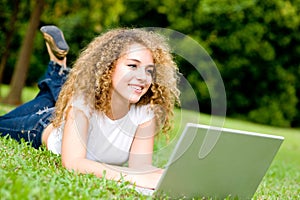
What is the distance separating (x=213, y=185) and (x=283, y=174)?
2.85m

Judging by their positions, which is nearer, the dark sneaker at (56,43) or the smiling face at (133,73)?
the smiling face at (133,73)

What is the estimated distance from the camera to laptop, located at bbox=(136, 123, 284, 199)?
7.45 feet

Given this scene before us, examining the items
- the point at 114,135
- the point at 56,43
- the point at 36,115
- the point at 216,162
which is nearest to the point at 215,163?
the point at 216,162

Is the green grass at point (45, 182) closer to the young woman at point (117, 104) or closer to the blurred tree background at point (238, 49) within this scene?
the young woman at point (117, 104)

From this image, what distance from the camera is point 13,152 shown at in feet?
10.5

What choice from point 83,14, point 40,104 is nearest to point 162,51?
point 40,104

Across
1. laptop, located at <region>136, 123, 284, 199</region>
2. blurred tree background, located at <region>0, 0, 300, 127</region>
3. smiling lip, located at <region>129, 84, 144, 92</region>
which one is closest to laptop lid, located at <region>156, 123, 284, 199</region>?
laptop, located at <region>136, 123, 284, 199</region>

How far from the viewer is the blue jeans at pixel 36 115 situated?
12.1 feet

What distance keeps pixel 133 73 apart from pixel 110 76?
197mm

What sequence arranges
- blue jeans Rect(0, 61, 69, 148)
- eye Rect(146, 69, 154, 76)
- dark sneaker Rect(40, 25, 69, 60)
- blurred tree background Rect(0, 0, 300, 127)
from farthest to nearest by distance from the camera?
blurred tree background Rect(0, 0, 300, 127)
dark sneaker Rect(40, 25, 69, 60)
blue jeans Rect(0, 61, 69, 148)
eye Rect(146, 69, 154, 76)

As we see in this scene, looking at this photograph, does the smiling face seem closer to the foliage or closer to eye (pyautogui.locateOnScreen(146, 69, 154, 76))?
eye (pyautogui.locateOnScreen(146, 69, 154, 76))

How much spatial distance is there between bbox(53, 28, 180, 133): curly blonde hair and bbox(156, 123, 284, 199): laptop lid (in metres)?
0.72

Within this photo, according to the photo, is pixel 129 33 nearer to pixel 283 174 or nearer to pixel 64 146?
pixel 64 146

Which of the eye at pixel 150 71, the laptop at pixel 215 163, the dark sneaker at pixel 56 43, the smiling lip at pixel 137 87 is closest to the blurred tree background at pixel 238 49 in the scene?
the dark sneaker at pixel 56 43
